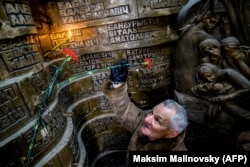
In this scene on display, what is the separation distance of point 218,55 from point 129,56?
134cm

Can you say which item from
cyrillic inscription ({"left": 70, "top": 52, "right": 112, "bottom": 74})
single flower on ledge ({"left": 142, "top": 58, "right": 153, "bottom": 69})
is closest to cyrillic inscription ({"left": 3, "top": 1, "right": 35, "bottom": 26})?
cyrillic inscription ({"left": 70, "top": 52, "right": 112, "bottom": 74})

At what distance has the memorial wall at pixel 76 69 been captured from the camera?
4.83 feet

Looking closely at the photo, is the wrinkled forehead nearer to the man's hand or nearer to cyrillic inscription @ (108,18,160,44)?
the man's hand

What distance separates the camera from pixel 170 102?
1724 mm

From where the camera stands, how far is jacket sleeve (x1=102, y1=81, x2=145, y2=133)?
1.89 meters

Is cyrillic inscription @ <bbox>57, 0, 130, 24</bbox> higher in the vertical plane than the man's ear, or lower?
higher

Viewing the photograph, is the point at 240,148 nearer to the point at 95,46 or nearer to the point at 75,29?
the point at 95,46

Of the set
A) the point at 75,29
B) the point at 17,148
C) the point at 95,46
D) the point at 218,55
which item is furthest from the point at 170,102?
the point at 75,29

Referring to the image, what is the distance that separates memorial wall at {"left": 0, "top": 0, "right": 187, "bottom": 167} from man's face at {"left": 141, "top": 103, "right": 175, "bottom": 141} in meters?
0.84

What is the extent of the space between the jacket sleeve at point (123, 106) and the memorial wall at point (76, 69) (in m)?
0.54

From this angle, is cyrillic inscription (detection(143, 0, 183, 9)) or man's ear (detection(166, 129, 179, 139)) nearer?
man's ear (detection(166, 129, 179, 139))

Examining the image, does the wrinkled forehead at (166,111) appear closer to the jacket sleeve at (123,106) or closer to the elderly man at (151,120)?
the elderly man at (151,120)

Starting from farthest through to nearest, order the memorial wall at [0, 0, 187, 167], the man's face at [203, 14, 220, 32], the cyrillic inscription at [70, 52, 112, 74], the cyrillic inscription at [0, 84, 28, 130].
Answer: the cyrillic inscription at [70, 52, 112, 74] < the man's face at [203, 14, 220, 32] < the memorial wall at [0, 0, 187, 167] < the cyrillic inscription at [0, 84, 28, 130]

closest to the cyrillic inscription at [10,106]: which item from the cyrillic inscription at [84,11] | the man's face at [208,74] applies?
the cyrillic inscription at [84,11]
